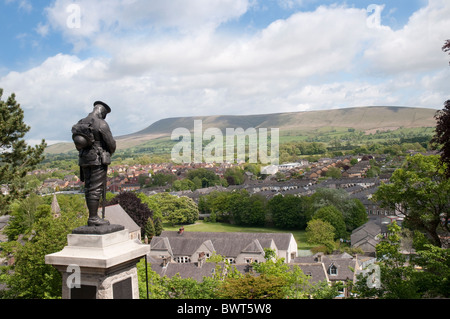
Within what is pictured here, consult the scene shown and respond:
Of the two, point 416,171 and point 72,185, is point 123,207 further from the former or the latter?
point 72,185

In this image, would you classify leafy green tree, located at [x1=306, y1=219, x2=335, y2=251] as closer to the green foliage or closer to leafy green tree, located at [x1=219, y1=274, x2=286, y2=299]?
the green foliage

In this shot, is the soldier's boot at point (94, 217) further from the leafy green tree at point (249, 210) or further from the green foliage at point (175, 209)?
the green foliage at point (175, 209)

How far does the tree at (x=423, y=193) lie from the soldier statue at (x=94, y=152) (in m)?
17.6

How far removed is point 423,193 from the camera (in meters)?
19.9

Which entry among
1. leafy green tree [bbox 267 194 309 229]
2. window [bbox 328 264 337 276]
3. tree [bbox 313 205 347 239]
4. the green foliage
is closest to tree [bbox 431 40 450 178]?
window [bbox 328 264 337 276]

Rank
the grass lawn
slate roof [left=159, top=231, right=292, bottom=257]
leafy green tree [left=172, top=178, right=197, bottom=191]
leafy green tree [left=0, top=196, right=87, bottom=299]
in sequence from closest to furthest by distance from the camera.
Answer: leafy green tree [left=0, top=196, right=87, bottom=299]
slate roof [left=159, top=231, right=292, bottom=257]
the grass lawn
leafy green tree [left=172, top=178, right=197, bottom=191]

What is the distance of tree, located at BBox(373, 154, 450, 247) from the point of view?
64.7ft

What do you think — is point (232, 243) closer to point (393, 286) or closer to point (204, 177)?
point (393, 286)

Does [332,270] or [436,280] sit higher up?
[436,280]

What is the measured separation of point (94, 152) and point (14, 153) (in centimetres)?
1663

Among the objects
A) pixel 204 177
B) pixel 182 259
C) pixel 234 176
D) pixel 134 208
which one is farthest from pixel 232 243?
pixel 234 176

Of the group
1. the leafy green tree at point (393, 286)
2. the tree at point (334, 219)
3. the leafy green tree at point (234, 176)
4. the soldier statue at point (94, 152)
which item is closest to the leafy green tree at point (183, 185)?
the leafy green tree at point (234, 176)

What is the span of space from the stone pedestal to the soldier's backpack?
181 centimetres
